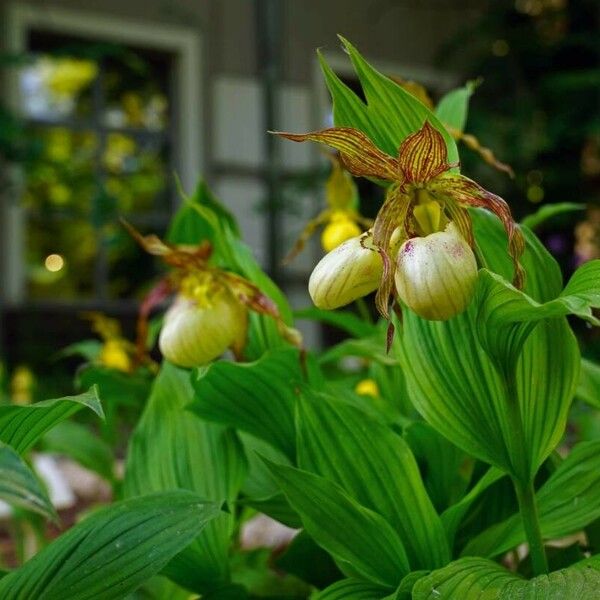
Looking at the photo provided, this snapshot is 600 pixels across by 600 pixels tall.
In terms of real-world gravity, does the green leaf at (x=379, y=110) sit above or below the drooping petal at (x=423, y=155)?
above

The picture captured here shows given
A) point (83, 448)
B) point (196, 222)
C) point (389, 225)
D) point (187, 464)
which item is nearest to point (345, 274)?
point (389, 225)

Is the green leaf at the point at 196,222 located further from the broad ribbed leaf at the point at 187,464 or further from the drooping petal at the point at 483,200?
the drooping petal at the point at 483,200

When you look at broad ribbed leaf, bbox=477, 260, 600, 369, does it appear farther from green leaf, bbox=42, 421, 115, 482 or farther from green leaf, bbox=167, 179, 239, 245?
green leaf, bbox=42, 421, 115, 482

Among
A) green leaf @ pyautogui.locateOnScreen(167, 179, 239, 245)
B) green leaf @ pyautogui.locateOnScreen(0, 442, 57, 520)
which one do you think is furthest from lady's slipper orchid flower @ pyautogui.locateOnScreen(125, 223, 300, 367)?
green leaf @ pyautogui.locateOnScreen(0, 442, 57, 520)

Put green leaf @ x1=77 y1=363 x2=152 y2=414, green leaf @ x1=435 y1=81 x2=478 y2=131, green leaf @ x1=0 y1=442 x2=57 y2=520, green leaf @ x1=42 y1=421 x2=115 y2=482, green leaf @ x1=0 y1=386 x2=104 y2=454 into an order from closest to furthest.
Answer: green leaf @ x1=0 y1=442 x2=57 y2=520
green leaf @ x1=0 y1=386 x2=104 y2=454
green leaf @ x1=435 y1=81 x2=478 y2=131
green leaf @ x1=77 y1=363 x2=152 y2=414
green leaf @ x1=42 y1=421 x2=115 y2=482

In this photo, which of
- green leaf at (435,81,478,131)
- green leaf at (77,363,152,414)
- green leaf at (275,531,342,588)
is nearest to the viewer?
green leaf at (275,531,342,588)

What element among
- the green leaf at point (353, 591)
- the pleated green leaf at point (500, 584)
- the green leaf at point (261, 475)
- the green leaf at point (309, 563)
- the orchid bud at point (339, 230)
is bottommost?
the green leaf at point (309, 563)

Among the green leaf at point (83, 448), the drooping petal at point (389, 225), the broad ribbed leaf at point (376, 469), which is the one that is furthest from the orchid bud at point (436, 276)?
the green leaf at point (83, 448)
